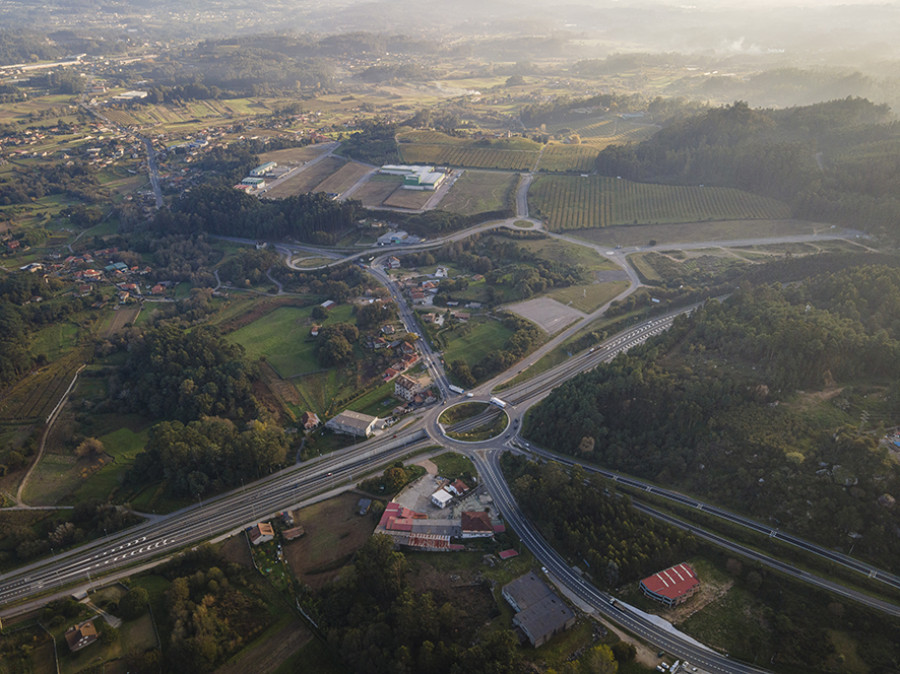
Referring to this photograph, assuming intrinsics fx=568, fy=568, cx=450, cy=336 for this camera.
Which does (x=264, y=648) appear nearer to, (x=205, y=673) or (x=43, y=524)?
(x=205, y=673)

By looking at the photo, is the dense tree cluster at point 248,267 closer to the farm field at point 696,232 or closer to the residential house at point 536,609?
the farm field at point 696,232

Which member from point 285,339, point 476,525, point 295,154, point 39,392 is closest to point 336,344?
point 285,339

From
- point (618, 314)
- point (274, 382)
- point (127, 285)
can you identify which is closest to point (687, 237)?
point (618, 314)

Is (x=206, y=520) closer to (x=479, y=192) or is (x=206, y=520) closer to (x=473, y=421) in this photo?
(x=473, y=421)

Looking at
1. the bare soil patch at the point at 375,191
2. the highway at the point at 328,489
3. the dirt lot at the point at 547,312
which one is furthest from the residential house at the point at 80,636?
the bare soil patch at the point at 375,191

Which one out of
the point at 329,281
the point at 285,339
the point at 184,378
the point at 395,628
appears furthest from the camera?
the point at 329,281

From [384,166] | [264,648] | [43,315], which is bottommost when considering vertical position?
[264,648]

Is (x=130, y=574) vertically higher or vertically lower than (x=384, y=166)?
lower
